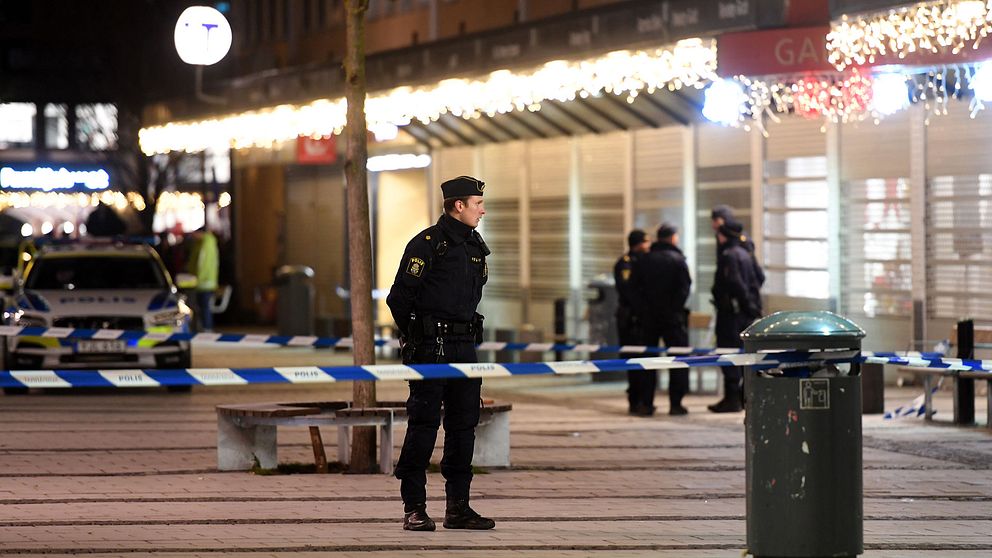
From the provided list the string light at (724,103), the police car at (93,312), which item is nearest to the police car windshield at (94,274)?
the police car at (93,312)

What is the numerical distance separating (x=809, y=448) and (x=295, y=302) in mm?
22213

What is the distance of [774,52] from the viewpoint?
17.7m

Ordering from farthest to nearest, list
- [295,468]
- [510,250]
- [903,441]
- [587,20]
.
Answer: [510,250] → [587,20] → [903,441] → [295,468]

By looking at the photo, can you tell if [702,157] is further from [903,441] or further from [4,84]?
[4,84]

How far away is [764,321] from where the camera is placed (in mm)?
8070

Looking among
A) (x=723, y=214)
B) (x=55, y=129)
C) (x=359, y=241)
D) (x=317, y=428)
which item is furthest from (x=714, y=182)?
Result: (x=55, y=129)

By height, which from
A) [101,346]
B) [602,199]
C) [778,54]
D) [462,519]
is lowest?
[462,519]

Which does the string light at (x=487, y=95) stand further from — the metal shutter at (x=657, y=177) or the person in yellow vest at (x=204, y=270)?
the person in yellow vest at (x=204, y=270)

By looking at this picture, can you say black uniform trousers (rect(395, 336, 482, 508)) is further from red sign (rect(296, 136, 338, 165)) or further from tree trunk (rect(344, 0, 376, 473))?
red sign (rect(296, 136, 338, 165))

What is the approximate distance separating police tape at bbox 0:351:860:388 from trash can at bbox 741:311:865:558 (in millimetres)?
48

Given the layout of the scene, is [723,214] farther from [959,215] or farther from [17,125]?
[17,125]

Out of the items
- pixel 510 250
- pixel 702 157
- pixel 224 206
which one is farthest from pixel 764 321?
Answer: pixel 224 206

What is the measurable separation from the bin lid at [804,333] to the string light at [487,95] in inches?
432

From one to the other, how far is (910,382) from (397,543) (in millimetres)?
11403
